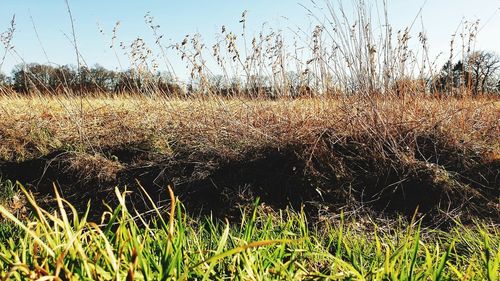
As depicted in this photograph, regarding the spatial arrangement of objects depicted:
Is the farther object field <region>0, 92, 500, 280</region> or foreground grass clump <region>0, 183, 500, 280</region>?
field <region>0, 92, 500, 280</region>

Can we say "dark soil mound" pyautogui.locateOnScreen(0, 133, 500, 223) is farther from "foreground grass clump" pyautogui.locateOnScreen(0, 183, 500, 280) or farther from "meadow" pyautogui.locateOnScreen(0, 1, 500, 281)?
"foreground grass clump" pyautogui.locateOnScreen(0, 183, 500, 280)

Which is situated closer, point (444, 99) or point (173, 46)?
point (444, 99)

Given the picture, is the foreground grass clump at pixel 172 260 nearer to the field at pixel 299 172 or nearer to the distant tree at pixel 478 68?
the field at pixel 299 172

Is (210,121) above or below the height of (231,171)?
above

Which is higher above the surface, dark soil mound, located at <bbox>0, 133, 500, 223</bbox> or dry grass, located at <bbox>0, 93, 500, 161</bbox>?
dry grass, located at <bbox>0, 93, 500, 161</bbox>

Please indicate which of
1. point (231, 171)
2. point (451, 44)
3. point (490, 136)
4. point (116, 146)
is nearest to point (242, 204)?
point (231, 171)

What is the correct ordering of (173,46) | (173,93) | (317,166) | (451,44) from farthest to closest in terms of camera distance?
(173,93) → (173,46) → (451,44) → (317,166)

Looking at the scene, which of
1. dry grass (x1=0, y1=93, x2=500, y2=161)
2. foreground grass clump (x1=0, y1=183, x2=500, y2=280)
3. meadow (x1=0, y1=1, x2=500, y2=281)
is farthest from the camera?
dry grass (x1=0, y1=93, x2=500, y2=161)

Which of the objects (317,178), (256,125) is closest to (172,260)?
(317,178)

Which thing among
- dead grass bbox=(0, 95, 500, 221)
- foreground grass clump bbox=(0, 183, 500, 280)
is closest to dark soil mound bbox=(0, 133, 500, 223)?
dead grass bbox=(0, 95, 500, 221)

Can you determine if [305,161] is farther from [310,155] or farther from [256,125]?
[256,125]

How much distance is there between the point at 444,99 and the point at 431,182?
1.22 metres

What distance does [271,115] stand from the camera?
3297 millimetres

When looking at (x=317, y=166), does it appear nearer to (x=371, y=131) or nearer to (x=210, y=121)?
(x=371, y=131)
